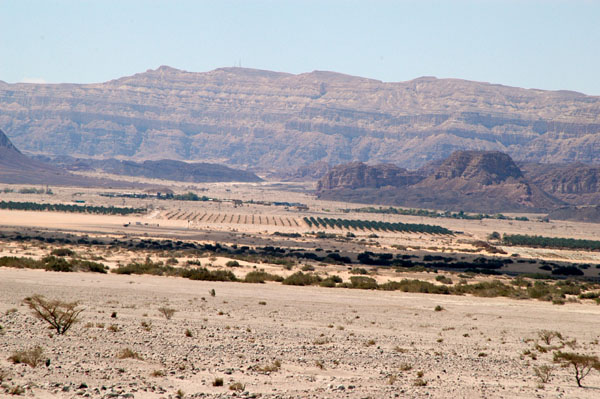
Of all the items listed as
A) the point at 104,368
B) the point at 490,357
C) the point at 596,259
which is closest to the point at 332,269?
the point at 490,357

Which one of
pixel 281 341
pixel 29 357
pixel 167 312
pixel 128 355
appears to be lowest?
pixel 167 312

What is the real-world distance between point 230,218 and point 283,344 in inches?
4577

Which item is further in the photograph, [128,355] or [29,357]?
[128,355]

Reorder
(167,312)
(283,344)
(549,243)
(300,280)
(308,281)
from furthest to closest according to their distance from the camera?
(549,243) → (308,281) → (300,280) → (167,312) → (283,344)

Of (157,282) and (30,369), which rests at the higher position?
(30,369)

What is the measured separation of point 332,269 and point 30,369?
133 feet

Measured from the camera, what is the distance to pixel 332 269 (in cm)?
5509

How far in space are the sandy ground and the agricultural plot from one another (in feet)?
312

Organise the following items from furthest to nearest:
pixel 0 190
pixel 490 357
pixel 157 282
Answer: pixel 0 190 < pixel 157 282 < pixel 490 357

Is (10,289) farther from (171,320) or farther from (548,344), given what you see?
(548,344)

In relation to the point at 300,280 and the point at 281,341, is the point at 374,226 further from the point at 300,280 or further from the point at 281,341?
the point at 281,341

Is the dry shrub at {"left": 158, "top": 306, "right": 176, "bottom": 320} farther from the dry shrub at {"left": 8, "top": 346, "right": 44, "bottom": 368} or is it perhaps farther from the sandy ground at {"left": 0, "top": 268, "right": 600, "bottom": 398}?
the dry shrub at {"left": 8, "top": 346, "right": 44, "bottom": 368}

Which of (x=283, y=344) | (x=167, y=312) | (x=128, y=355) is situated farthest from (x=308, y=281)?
(x=128, y=355)

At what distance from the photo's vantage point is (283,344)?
68.1 ft
